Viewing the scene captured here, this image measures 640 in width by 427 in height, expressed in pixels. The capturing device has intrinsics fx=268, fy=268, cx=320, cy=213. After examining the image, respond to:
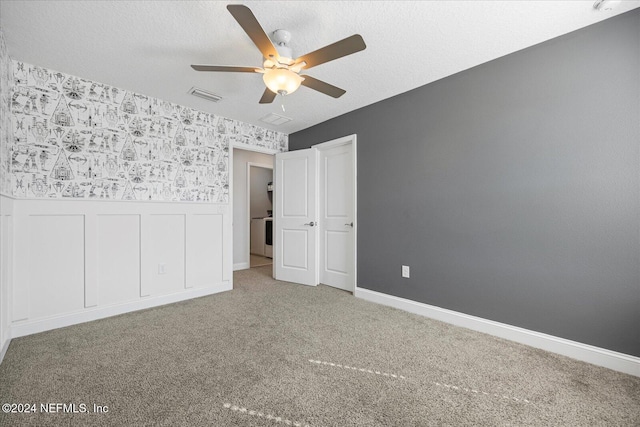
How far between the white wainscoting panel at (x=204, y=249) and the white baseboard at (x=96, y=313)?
12 centimetres

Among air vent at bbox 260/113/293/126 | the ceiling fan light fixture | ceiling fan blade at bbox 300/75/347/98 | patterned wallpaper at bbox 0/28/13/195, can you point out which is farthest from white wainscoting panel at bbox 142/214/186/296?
ceiling fan blade at bbox 300/75/347/98

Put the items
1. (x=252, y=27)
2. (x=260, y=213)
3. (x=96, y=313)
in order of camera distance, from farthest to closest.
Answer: (x=260, y=213), (x=96, y=313), (x=252, y=27)

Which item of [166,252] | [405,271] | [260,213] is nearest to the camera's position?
[405,271]

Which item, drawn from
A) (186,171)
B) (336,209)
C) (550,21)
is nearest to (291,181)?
(336,209)

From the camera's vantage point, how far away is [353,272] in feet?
11.5

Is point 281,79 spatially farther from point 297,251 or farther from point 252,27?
point 297,251

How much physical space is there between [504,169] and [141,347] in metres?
3.30

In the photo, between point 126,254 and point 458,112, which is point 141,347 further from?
point 458,112

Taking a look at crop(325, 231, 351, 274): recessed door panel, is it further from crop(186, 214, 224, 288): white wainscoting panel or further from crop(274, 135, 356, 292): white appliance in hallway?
crop(186, 214, 224, 288): white wainscoting panel

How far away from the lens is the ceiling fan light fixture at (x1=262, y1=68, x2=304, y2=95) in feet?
6.29

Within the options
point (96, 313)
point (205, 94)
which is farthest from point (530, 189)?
point (96, 313)

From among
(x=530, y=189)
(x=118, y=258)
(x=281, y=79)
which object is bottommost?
(x=118, y=258)

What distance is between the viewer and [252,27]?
1526 millimetres

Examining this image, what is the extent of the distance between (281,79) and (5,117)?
228 cm
